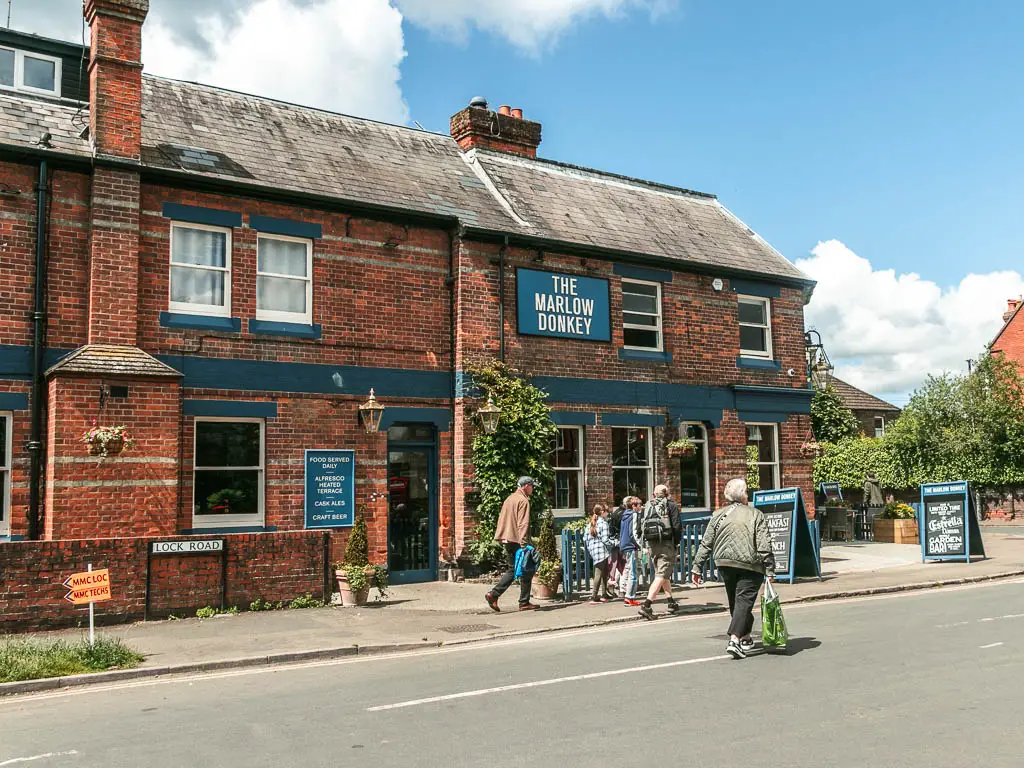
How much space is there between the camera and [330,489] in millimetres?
15305

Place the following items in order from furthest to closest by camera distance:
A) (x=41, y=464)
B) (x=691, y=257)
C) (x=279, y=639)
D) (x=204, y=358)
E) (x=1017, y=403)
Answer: (x=1017, y=403), (x=691, y=257), (x=204, y=358), (x=41, y=464), (x=279, y=639)

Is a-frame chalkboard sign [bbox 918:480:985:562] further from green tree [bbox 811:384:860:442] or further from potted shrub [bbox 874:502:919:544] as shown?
green tree [bbox 811:384:860:442]

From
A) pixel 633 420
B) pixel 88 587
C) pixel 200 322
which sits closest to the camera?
pixel 88 587

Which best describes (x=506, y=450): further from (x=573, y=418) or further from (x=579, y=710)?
(x=579, y=710)

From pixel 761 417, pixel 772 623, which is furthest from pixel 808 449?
pixel 772 623

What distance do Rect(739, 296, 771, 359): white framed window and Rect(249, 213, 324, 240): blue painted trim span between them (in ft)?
32.1

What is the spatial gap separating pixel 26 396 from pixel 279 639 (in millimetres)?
5385

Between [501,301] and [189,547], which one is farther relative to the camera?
[501,301]

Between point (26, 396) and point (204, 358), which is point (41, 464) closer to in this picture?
point (26, 396)

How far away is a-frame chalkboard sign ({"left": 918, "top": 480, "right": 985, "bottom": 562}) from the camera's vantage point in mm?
18703

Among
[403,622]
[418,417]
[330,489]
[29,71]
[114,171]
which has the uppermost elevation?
[29,71]

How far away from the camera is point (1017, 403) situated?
33094 millimetres

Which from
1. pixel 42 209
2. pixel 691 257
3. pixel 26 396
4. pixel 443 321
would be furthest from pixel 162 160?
pixel 691 257

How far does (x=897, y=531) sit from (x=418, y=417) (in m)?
14.1
